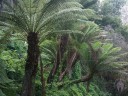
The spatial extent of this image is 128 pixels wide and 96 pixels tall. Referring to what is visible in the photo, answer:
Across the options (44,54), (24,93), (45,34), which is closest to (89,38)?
(44,54)

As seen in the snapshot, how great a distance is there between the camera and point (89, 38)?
422 inches

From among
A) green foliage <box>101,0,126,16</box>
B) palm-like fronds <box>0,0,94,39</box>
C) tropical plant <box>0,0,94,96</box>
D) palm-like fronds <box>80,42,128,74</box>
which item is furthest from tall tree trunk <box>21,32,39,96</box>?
green foliage <box>101,0,126,16</box>

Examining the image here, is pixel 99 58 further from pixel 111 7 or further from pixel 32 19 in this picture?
pixel 111 7

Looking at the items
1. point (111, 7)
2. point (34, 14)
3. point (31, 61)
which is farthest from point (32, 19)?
point (111, 7)

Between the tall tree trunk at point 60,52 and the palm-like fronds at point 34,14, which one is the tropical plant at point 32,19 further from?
the tall tree trunk at point 60,52

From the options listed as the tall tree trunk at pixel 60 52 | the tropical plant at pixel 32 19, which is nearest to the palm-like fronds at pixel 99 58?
the tall tree trunk at pixel 60 52

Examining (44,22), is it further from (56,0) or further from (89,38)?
(89,38)

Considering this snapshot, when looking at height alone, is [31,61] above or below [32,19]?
below

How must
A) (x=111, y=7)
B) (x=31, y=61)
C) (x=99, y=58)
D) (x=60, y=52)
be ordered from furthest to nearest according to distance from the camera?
1. (x=111, y=7)
2. (x=60, y=52)
3. (x=99, y=58)
4. (x=31, y=61)

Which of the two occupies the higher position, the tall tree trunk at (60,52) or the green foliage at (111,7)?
the green foliage at (111,7)

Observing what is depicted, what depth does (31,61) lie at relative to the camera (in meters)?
6.84

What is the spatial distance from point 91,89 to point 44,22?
6768mm

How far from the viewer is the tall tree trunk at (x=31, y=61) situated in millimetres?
6824

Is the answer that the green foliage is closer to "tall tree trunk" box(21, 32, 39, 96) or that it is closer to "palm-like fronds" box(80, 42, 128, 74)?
"palm-like fronds" box(80, 42, 128, 74)
